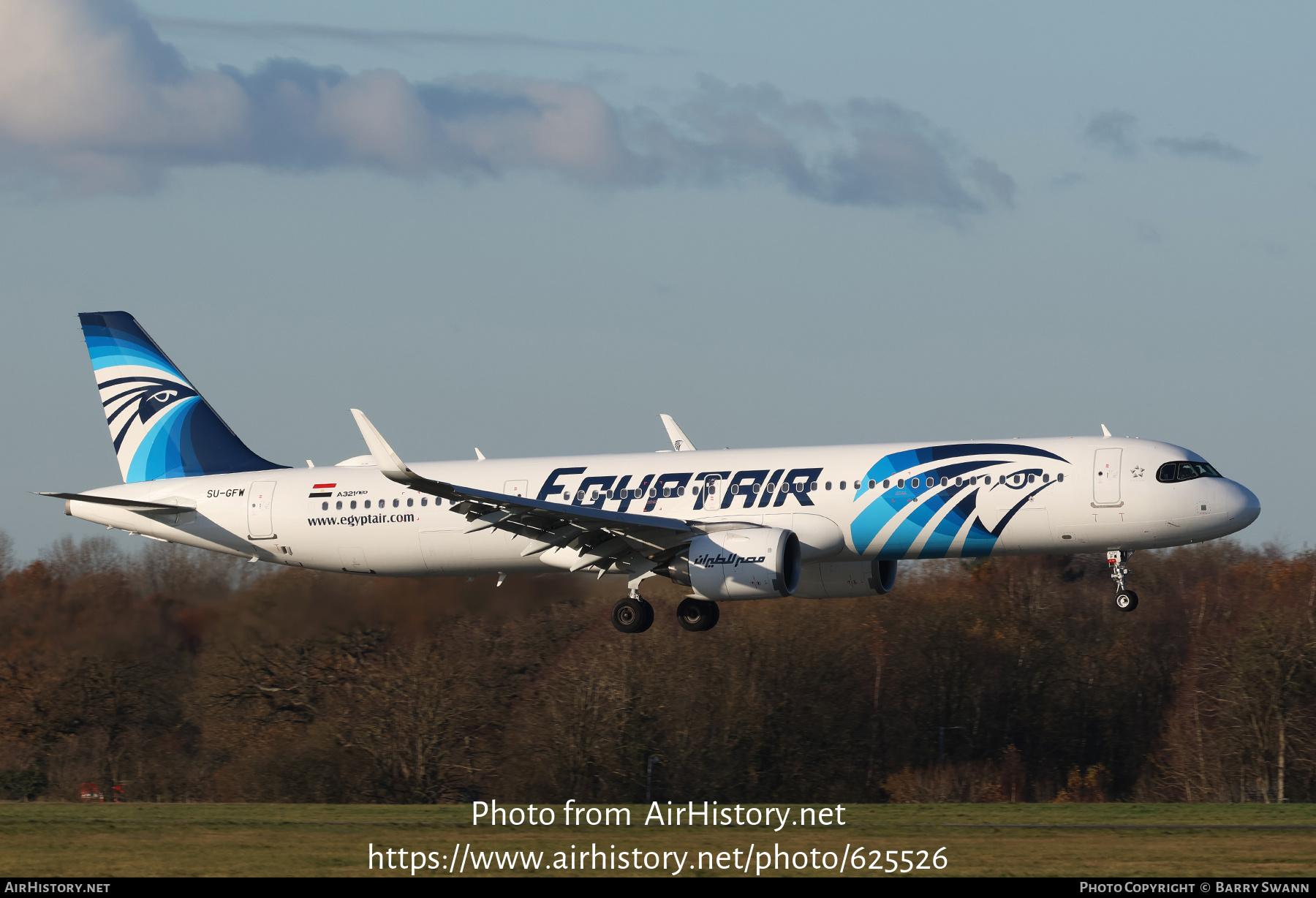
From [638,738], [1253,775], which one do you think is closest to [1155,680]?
[1253,775]

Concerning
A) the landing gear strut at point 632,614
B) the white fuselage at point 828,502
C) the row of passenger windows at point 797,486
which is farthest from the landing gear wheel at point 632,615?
the row of passenger windows at point 797,486

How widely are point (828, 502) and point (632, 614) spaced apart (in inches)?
232

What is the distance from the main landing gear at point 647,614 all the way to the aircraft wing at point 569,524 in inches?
35.1

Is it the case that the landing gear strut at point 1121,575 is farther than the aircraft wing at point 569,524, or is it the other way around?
the landing gear strut at point 1121,575

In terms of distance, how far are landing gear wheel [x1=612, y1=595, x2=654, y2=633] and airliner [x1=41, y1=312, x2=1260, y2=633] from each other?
0.14ft

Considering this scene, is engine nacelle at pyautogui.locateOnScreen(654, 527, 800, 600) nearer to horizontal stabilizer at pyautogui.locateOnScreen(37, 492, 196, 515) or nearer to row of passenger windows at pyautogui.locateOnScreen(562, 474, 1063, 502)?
row of passenger windows at pyautogui.locateOnScreen(562, 474, 1063, 502)

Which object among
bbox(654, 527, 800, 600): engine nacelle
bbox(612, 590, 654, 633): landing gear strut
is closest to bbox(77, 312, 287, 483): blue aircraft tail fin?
bbox(612, 590, 654, 633): landing gear strut

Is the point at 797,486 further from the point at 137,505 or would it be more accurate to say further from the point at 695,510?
the point at 137,505

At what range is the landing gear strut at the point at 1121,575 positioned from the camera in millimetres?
39031

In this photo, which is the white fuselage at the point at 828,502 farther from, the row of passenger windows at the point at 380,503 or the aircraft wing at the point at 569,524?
the aircraft wing at the point at 569,524

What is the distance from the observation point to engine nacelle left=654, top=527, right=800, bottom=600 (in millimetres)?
37906

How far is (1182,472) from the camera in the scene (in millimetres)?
38375

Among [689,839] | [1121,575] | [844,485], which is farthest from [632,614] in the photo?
[689,839]

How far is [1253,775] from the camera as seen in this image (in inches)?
2729
